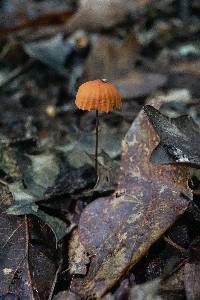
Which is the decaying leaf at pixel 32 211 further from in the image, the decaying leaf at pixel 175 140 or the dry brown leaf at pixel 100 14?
the dry brown leaf at pixel 100 14

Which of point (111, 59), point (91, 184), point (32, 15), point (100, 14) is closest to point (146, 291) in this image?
point (91, 184)

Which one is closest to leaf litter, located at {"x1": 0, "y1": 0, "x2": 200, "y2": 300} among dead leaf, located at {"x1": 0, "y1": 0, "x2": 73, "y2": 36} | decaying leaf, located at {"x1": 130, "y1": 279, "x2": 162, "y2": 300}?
decaying leaf, located at {"x1": 130, "y1": 279, "x2": 162, "y2": 300}

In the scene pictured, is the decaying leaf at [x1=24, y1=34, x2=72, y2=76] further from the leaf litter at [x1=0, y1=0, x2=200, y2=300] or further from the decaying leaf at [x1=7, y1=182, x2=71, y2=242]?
the decaying leaf at [x1=7, y1=182, x2=71, y2=242]

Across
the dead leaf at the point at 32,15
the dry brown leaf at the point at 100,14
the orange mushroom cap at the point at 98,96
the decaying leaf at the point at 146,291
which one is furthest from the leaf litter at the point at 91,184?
the dead leaf at the point at 32,15

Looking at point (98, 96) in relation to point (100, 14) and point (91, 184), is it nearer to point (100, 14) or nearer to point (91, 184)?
point (91, 184)

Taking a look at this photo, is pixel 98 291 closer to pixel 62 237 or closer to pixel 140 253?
pixel 140 253

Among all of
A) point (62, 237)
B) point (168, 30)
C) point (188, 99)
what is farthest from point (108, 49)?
point (62, 237)
